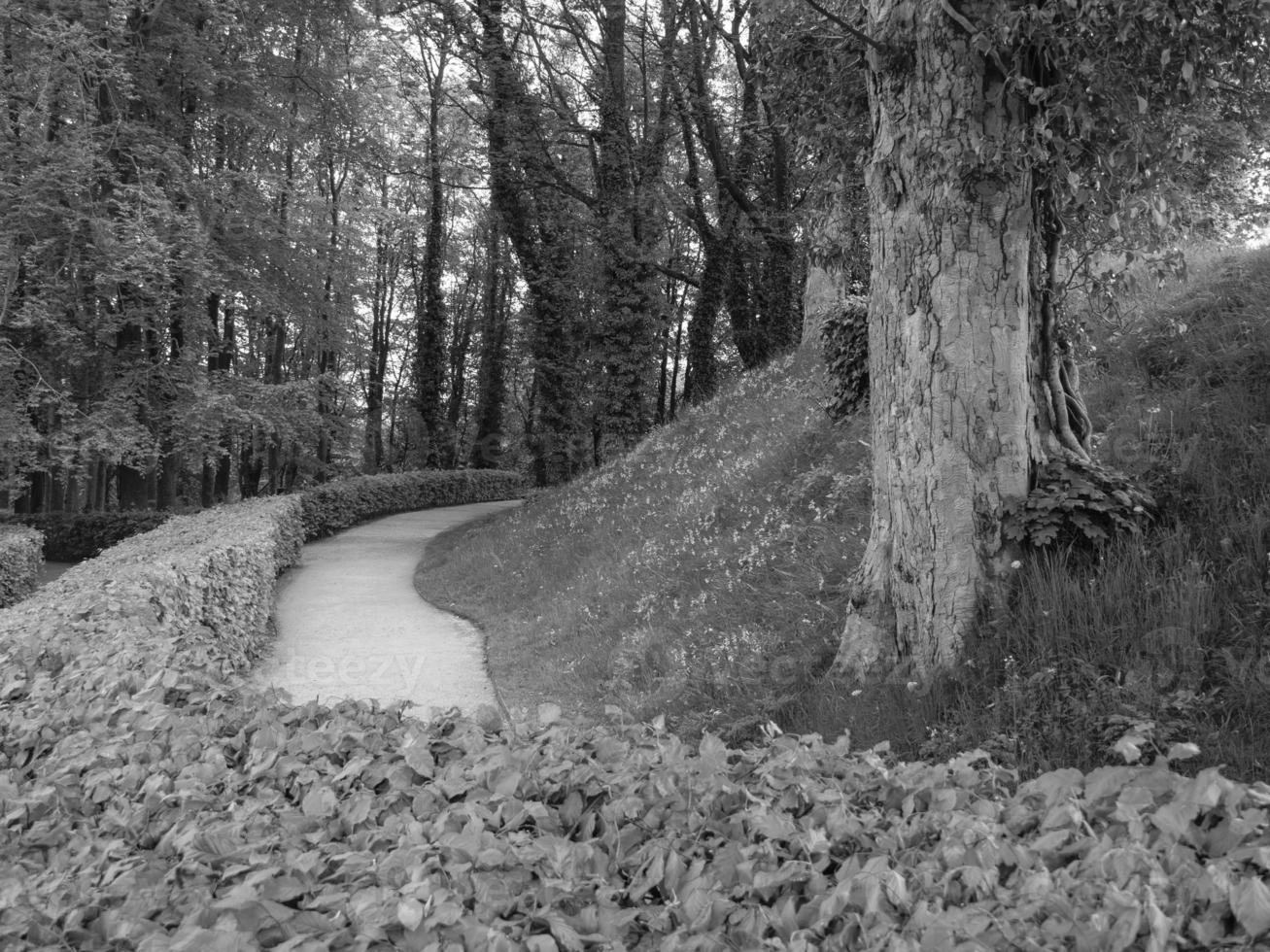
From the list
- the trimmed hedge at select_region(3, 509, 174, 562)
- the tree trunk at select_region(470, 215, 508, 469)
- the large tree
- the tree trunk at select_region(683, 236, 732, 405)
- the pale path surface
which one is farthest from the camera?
the tree trunk at select_region(470, 215, 508, 469)

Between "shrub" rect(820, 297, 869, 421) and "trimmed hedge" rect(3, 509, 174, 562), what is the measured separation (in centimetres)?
1835

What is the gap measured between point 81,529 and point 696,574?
20710mm

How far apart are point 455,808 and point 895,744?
2.97 metres

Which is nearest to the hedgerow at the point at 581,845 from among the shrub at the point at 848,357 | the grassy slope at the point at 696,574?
the grassy slope at the point at 696,574

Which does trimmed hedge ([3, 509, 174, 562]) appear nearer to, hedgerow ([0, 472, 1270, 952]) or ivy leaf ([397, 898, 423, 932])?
hedgerow ([0, 472, 1270, 952])

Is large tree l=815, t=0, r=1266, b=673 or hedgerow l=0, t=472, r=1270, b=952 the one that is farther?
large tree l=815, t=0, r=1266, b=673

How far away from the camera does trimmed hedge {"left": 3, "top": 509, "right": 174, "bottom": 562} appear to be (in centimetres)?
2273

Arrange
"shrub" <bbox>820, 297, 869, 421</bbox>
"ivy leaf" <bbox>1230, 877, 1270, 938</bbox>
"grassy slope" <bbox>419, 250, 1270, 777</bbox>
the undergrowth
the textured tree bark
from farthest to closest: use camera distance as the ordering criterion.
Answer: "shrub" <bbox>820, 297, 869, 421</bbox>
the textured tree bark
"grassy slope" <bbox>419, 250, 1270, 777</bbox>
the undergrowth
"ivy leaf" <bbox>1230, 877, 1270, 938</bbox>

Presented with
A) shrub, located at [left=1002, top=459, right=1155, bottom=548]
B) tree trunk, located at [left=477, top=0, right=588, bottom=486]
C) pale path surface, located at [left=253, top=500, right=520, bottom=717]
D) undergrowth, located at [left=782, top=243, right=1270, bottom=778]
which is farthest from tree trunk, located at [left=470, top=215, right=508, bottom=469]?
shrub, located at [left=1002, top=459, right=1155, bottom=548]

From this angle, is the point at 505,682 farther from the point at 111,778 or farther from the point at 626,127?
the point at 626,127

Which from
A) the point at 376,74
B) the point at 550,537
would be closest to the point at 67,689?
the point at 550,537

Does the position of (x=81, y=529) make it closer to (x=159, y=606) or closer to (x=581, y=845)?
(x=159, y=606)

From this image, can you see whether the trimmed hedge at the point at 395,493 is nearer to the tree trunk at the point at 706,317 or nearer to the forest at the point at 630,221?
the forest at the point at 630,221

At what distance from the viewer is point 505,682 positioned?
899 centimetres
